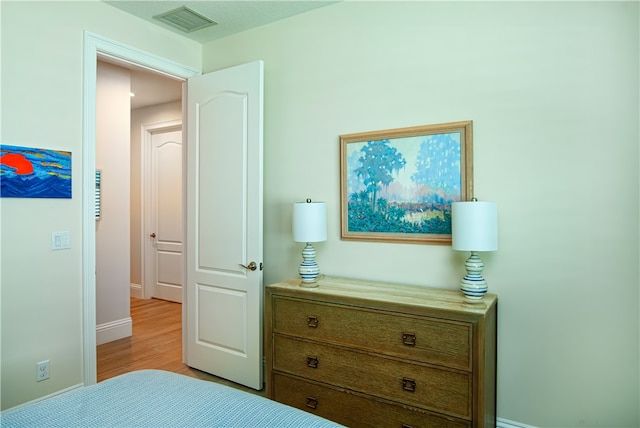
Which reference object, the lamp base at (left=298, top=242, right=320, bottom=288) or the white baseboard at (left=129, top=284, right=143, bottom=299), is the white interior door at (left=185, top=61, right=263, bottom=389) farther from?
the white baseboard at (left=129, top=284, right=143, bottom=299)

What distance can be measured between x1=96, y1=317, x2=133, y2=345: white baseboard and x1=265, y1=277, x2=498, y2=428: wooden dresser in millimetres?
2332

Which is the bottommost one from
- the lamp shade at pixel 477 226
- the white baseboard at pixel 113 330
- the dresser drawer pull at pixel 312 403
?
the white baseboard at pixel 113 330

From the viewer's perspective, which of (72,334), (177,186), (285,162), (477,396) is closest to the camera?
(477,396)

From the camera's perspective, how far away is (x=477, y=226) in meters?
2.02

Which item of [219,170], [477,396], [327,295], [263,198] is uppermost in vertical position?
[219,170]

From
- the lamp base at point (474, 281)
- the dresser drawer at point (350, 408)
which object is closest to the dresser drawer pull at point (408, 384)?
the dresser drawer at point (350, 408)

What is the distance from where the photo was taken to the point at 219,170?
3.10 metres

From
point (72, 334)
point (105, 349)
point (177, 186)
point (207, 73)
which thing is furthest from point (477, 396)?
point (177, 186)

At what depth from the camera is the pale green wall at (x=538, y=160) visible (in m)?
1.97

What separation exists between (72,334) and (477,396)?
97.6 inches

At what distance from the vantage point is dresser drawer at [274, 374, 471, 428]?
1993 mm

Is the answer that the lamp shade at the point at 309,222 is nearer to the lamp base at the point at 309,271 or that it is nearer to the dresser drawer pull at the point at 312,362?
the lamp base at the point at 309,271

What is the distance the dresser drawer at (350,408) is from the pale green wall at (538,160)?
568 mm

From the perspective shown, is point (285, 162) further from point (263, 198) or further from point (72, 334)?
point (72, 334)
